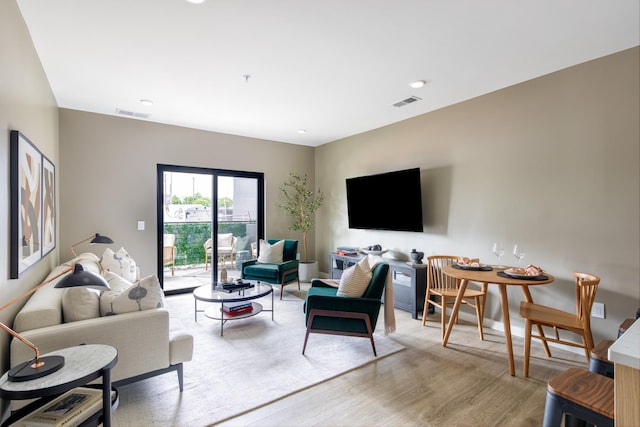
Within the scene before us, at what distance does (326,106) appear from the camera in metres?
4.21

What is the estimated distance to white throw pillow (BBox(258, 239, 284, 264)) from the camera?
5.34 metres

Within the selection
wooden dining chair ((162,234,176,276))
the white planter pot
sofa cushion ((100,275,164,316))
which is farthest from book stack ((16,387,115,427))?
the white planter pot

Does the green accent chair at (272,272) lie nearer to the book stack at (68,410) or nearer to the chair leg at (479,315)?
the chair leg at (479,315)

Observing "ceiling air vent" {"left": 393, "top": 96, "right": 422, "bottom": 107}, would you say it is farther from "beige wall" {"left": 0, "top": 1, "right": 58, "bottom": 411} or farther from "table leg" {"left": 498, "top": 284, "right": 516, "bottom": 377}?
"beige wall" {"left": 0, "top": 1, "right": 58, "bottom": 411}

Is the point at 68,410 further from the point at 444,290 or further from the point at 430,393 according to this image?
the point at 444,290

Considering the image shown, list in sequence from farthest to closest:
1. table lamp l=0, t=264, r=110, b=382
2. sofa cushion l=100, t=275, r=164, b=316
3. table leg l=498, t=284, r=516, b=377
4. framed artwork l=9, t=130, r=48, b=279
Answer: table leg l=498, t=284, r=516, b=377 < sofa cushion l=100, t=275, r=164, b=316 < framed artwork l=9, t=130, r=48, b=279 < table lamp l=0, t=264, r=110, b=382

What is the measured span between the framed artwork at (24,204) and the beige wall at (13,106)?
0.06 m

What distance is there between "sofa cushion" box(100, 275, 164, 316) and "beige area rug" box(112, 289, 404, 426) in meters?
0.67

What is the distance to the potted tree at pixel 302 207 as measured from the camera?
6082mm

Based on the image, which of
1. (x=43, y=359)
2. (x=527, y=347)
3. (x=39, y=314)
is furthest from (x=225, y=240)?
(x=527, y=347)

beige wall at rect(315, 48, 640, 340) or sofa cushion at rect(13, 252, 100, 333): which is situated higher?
beige wall at rect(315, 48, 640, 340)

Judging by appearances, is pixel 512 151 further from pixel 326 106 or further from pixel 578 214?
pixel 326 106

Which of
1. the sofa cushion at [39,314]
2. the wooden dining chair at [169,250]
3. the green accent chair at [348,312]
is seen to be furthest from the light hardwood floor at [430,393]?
Answer: the wooden dining chair at [169,250]

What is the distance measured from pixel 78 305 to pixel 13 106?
1.36 metres
